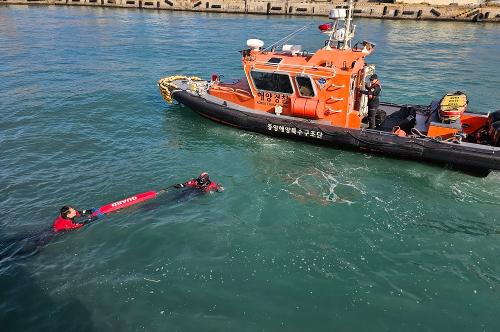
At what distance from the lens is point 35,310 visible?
6.20 meters

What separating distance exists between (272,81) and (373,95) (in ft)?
9.74

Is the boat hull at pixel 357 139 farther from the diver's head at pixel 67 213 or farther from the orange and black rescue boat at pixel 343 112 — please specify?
the diver's head at pixel 67 213

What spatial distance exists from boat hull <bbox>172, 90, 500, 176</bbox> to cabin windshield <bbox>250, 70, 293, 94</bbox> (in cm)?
81

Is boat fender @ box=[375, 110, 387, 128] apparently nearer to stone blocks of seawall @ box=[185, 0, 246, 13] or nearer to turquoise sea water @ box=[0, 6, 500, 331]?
turquoise sea water @ box=[0, 6, 500, 331]

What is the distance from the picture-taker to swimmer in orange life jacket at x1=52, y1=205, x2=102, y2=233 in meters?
7.53

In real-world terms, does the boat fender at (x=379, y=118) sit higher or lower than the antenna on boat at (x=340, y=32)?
lower

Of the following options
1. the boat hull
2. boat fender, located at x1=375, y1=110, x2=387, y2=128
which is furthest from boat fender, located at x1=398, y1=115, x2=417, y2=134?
the boat hull

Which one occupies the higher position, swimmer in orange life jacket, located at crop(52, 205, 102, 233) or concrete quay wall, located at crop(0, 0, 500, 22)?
concrete quay wall, located at crop(0, 0, 500, 22)

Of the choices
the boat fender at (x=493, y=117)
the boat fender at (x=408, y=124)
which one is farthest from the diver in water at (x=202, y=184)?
the boat fender at (x=493, y=117)

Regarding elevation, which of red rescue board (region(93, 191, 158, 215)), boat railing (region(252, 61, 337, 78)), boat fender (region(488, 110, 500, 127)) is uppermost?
boat railing (region(252, 61, 337, 78))

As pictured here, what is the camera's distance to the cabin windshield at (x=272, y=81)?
11.3m

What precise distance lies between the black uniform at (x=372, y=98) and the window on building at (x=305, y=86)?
4.82ft

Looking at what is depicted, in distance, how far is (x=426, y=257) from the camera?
725 cm

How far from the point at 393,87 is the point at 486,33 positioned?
19.6 metres
